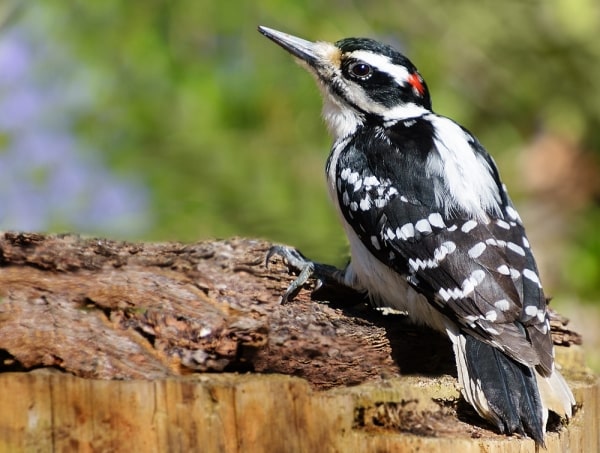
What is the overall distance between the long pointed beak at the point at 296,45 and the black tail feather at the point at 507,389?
173 centimetres

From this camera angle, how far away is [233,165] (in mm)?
6777

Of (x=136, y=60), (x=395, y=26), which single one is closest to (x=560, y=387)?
(x=136, y=60)

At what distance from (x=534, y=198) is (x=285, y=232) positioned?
476 centimetres

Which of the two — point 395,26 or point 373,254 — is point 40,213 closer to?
point 373,254

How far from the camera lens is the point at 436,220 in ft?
12.8

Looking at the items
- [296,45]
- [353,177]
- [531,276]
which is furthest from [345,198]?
[296,45]

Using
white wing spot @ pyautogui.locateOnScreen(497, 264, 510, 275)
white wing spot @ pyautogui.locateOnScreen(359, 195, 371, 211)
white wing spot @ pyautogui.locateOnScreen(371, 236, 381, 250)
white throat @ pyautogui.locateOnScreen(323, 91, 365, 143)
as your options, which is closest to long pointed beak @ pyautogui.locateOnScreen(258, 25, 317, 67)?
white throat @ pyautogui.locateOnScreen(323, 91, 365, 143)

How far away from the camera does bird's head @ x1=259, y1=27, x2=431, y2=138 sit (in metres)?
4.58

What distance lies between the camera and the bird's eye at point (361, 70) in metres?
4.61

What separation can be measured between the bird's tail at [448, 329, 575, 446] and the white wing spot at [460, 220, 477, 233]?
17.0 inches

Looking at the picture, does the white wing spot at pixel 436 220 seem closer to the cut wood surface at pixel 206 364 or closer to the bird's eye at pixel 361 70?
the cut wood surface at pixel 206 364

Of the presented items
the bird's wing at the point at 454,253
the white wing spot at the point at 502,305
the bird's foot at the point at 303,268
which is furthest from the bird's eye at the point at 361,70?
the white wing spot at the point at 502,305

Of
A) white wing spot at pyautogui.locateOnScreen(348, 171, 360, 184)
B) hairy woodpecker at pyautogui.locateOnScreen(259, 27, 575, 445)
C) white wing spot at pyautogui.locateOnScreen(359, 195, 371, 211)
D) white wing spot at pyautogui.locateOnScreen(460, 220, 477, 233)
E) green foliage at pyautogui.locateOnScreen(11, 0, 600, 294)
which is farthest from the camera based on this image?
green foliage at pyautogui.locateOnScreen(11, 0, 600, 294)

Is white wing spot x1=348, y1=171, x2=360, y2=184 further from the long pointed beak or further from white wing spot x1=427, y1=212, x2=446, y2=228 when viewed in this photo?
the long pointed beak
